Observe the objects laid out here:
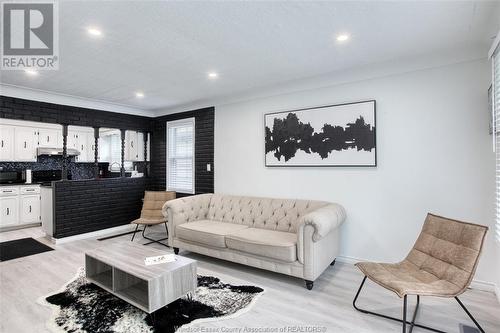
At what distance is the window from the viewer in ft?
17.1

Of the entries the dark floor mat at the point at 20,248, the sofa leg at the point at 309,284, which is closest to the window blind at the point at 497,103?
the sofa leg at the point at 309,284

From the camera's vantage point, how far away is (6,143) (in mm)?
5562

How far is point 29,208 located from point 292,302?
6037mm

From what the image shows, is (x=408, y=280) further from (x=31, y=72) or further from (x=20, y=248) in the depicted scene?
(x=20, y=248)

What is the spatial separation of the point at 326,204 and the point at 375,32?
77.6 inches

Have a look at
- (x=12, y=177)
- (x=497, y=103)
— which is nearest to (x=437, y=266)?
(x=497, y=103)

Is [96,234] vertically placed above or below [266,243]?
below

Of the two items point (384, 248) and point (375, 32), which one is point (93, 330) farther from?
point (375, 32)

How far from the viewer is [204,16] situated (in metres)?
2.12

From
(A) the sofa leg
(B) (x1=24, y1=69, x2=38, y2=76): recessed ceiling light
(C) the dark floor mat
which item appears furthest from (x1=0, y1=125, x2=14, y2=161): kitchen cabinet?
(A) the sofa leg

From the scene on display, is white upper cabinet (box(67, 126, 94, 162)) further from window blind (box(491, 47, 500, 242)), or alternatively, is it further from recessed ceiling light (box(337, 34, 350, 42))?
window blind (box(491, 47, 500, 242))

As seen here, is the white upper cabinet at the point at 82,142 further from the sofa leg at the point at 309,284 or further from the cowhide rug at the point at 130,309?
the sofa leg at the point at 309,284

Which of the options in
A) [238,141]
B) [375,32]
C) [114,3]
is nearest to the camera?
[114,3]

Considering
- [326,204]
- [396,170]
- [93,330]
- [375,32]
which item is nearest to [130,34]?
[375,32]
